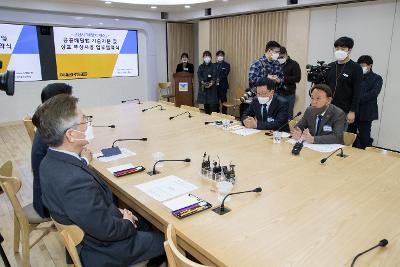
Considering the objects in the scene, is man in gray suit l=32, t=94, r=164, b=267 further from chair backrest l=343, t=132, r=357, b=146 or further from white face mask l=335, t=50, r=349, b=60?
white face mask l=335, t=50, r=349, b=60

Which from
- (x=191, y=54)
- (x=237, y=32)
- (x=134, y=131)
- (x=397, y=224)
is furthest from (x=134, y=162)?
(x=191, y=54)

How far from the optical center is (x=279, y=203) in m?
1.70

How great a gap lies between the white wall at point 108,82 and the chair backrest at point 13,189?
16.9 feet

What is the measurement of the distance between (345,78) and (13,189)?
3372mm

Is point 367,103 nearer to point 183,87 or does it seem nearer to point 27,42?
point 183,87

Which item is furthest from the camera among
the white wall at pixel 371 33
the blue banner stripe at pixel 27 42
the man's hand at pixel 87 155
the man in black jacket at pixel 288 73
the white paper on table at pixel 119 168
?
the blue banner stripe at pixel 27 42

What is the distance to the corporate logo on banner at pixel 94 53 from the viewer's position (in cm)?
696

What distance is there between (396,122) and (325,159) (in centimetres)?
342

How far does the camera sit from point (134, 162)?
238 centimetres

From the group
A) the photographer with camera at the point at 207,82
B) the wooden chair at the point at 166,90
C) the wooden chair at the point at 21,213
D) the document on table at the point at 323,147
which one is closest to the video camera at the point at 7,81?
the wooden chair at the point at 21,213

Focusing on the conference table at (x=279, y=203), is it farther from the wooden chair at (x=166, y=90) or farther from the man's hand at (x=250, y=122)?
the wooden chair at (x=166, y=90)

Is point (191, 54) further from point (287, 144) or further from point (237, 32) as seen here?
point (287, 144)

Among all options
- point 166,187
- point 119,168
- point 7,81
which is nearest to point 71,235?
point 166,187

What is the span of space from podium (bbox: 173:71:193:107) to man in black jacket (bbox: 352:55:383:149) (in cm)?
398
